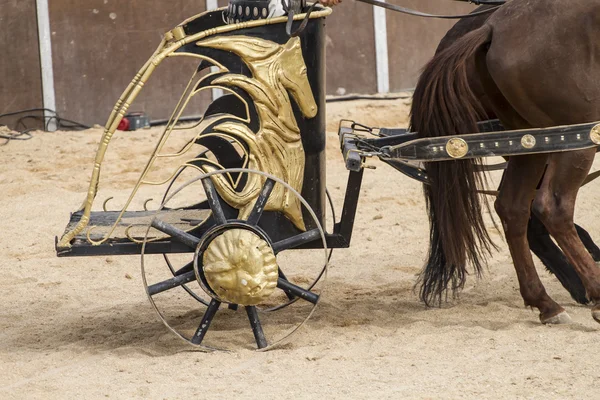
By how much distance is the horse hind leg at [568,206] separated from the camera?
3.82m

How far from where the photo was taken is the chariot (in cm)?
358

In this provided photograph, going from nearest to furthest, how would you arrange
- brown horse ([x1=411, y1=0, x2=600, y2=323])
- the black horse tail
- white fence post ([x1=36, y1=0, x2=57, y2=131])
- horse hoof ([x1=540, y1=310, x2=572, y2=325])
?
brown horse ([x1=411, y1=0, x2=600, y2=323]), the black horse tail, horse hoof ([x1=540, y1=310, x2=572, y2=325]), white fence post ([x1=36, y1=0, x2=57, y2=131])

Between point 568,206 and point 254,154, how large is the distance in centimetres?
135

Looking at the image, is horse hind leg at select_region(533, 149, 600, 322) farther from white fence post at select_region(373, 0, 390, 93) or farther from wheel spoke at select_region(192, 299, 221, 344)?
white fence post at select_region(373, 0, 390, 93)

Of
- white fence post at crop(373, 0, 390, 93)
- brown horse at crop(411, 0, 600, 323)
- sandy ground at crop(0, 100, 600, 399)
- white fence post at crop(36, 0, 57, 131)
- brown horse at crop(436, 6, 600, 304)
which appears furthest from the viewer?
white fence post at crop(373, 0, 390, 93)

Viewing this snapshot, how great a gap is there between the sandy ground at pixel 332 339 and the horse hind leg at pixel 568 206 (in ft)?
0.66

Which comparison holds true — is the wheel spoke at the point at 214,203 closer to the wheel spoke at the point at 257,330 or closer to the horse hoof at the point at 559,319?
the wheel spoke at the point at 257,330

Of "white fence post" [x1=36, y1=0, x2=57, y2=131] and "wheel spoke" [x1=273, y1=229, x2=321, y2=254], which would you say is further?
"white fence post" [x1=36, y1=0, x2=57, y2=131]

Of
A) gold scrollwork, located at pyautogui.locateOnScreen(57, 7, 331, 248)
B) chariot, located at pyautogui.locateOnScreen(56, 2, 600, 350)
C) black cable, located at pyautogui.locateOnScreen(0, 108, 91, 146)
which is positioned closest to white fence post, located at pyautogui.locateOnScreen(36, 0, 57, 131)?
black cable, located at pyautogui.locateOnScreen(0, 108, 91, 146)

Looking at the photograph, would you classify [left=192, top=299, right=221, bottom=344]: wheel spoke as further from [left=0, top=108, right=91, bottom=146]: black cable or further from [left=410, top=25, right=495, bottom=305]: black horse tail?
[left=0, top=108, right=91, bottom=146]: black cable

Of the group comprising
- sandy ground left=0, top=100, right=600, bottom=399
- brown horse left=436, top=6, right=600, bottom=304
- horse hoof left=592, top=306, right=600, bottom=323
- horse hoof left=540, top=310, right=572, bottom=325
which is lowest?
sandy ground left=0, top=100, right=600, bottom=399

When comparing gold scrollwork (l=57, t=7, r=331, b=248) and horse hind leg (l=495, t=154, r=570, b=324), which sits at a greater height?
gold scrollwork (l=57, t=7, r=331, b=248)

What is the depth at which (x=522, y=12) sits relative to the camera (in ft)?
12.2

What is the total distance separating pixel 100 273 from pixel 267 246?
2.02 metres
